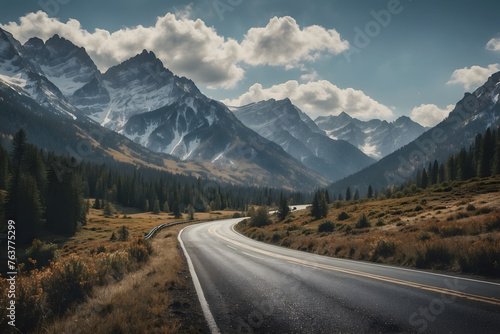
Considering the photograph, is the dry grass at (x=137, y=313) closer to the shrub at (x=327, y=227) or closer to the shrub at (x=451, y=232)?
the shrub at (x=451, y=232)

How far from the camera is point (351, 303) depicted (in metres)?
6.58

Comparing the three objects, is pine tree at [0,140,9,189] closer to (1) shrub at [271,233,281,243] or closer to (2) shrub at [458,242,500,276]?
(1) shrub at [271,233,281,243]

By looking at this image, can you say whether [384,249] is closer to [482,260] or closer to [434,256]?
[434,256]

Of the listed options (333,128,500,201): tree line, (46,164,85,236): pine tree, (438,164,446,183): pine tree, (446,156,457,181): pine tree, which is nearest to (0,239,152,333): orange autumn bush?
(46,164,85,236): pine tree

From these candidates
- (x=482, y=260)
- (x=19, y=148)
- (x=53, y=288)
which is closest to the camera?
(x=53, y=288)

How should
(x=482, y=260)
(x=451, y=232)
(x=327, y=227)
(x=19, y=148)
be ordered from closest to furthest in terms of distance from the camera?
(x=482, y=260), (x=451, y=232), (x=327, y=227), (x=19, y=148)

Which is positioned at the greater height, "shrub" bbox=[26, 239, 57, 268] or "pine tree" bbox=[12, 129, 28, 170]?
"pine tree" bbox=[12, 129, 28, 170]

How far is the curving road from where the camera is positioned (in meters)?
5.22

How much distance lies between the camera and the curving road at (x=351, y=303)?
5223mm

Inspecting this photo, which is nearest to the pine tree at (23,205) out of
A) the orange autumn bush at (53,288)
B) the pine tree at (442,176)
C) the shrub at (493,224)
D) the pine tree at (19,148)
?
the pine tree at (19,148)

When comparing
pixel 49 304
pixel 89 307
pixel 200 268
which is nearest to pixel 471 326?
pixel 89 307

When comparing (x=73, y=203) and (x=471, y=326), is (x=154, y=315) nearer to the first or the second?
(x=471, y=326)

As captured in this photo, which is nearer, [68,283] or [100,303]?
[100,303]

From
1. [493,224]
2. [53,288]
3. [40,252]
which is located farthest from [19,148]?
[493,224]
